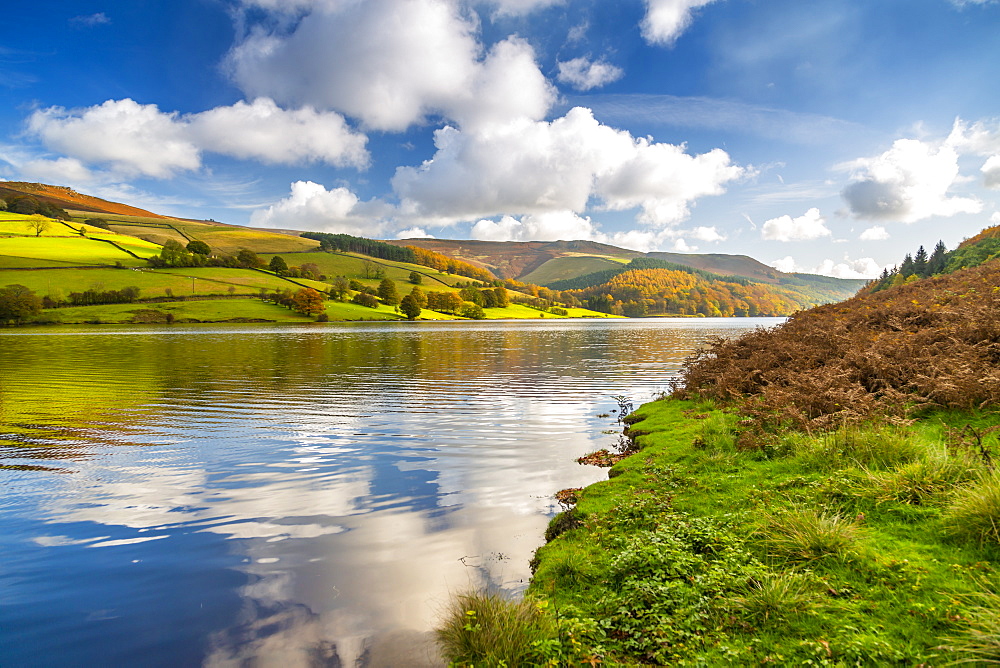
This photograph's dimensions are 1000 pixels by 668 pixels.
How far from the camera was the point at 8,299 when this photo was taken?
8981 cm

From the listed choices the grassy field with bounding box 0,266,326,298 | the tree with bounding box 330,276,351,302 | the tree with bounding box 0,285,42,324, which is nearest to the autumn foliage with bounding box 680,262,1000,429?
the tree with bounding box 0,285,42,324

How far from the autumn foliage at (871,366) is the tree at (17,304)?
123048 mm

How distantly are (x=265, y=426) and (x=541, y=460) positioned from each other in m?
11.4

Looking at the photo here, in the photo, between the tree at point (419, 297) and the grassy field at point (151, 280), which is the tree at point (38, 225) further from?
the tree at point (419, 297)

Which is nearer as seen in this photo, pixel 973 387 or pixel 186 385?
pixel 973 387

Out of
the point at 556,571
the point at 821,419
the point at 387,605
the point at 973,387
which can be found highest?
the point at 973,387

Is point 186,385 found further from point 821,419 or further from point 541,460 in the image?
point 821,419

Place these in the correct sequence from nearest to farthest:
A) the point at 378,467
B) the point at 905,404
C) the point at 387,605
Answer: the point at 387,605
the point at 905,404
the point at 378,467

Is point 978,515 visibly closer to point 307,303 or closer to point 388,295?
point 307,303

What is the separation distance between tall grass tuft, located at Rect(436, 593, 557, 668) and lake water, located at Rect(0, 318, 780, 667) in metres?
0.58

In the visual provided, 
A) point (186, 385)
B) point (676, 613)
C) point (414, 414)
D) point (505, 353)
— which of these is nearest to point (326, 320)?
point (505, 353)

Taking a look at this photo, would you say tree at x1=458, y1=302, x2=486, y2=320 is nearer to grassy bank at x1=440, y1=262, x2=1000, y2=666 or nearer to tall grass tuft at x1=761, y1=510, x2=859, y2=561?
grassy bank at x1=440, y1=262, x2=1000, y2=666

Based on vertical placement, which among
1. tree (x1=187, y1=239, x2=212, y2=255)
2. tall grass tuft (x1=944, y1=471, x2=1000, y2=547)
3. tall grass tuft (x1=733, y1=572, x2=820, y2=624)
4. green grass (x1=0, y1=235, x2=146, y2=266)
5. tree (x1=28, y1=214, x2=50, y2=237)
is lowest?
tall grass tuft (x1=733, y1=572, x2=820, y2=624)

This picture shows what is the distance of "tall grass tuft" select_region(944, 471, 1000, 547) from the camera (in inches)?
214
